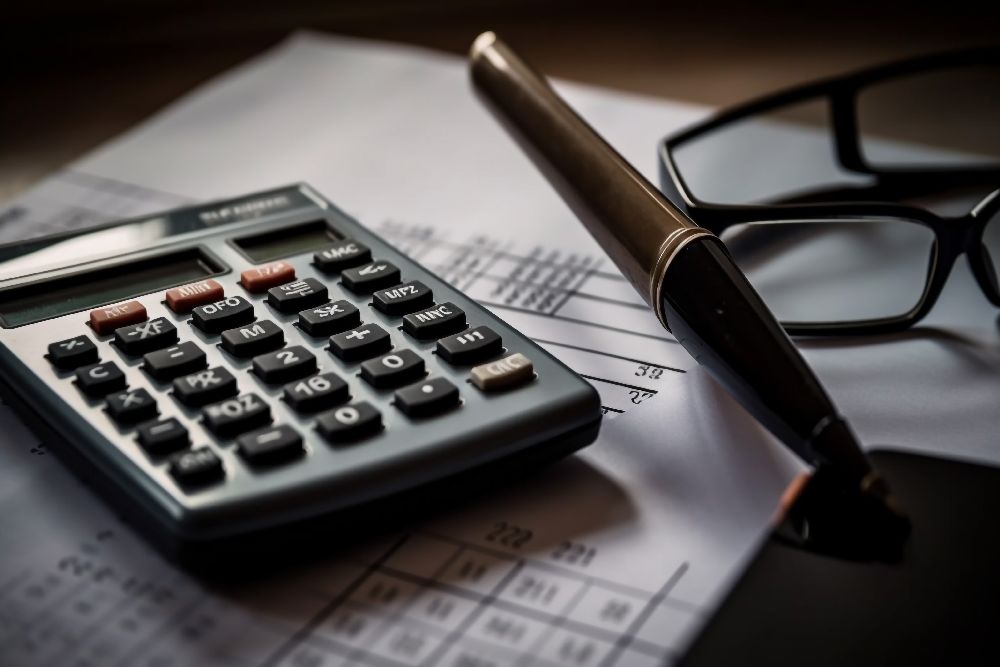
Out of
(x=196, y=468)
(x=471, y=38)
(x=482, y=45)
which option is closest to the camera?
(x=196, y=468)

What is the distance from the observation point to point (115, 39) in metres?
0.71

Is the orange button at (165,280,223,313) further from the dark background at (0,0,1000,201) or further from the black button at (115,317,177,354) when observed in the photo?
the dark background at (0,0,1000,201)

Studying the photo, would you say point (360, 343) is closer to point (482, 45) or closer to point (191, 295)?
point (191, 295)

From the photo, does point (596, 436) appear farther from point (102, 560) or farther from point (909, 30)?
point (909, 30)

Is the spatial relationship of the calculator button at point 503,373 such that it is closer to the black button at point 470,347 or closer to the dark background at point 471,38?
the black button at point 470,347

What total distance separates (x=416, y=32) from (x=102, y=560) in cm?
51

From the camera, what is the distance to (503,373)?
320 millimetres

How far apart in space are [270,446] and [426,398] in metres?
0.04

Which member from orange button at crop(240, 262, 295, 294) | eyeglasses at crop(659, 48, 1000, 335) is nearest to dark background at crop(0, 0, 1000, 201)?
eyeglasses at crop(659, 48, 1000, 335)

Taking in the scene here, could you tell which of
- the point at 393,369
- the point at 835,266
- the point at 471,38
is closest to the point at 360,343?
the point at 393,369

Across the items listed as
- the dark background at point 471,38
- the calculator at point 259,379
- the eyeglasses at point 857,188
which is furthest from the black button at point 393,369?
the dark background at point 471,38

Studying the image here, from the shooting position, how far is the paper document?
10.7 inches

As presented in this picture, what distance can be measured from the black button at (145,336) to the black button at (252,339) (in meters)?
0.02

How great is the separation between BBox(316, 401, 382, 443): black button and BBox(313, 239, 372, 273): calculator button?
0.09 metres
